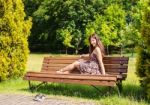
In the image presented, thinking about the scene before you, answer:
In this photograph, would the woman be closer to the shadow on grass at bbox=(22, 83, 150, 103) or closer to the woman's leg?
the woman's leg

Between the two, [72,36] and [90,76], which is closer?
[90,76]

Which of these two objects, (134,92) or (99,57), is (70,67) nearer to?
(99,57)

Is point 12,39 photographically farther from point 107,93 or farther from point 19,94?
point 107,93

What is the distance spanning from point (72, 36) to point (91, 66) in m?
45.2

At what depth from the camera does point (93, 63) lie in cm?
1128

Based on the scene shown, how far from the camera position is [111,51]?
5778cm

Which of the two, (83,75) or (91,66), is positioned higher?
(91,66)

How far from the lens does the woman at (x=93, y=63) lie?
11.1 meters

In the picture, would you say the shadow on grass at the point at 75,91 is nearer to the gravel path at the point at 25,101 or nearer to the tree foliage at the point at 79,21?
the gravel path at the point at 25,101

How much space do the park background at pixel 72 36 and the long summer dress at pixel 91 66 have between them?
59cm

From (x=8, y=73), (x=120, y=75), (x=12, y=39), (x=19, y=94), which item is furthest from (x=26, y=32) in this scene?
(x=120, y=75)

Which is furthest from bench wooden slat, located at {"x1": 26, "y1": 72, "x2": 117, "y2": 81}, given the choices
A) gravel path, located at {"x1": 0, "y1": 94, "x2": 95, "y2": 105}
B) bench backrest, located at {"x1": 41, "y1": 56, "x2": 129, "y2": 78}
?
bench backrest, located at {"x1": 41, "y1": 56, "x2": 129, "y2": 78}

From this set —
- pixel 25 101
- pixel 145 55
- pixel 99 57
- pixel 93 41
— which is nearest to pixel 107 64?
pixel 99 57

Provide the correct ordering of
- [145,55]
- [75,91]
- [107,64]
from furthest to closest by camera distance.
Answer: [75,91] < [107,64] < [145,55]
